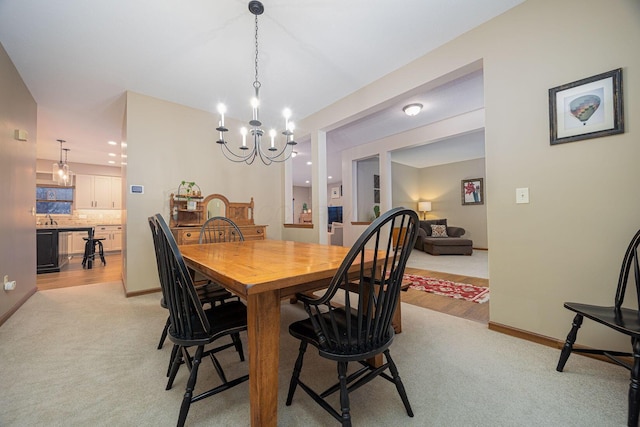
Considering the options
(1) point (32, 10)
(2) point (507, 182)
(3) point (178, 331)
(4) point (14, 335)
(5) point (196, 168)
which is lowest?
(4) point (14, 335)

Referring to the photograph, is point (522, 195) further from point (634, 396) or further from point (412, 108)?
point (412, 108)

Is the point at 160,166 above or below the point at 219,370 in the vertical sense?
above

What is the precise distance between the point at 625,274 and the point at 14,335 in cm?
428

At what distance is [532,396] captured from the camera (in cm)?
129

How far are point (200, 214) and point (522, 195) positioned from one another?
12.1 ft

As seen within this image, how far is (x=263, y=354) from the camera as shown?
999mm

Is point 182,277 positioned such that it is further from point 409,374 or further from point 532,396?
point 532,396

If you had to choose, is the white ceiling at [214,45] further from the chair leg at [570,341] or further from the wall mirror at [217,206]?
the chair leg at [570,341]

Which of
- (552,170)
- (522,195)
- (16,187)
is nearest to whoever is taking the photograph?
(552,170)

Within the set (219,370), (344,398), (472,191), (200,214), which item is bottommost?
(219,370)

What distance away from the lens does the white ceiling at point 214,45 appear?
195cm

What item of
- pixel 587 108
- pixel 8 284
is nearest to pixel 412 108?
pixel 587 108

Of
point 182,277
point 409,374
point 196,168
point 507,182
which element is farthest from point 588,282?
point 196,168

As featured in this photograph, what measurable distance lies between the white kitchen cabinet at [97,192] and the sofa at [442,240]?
26.3 feet
